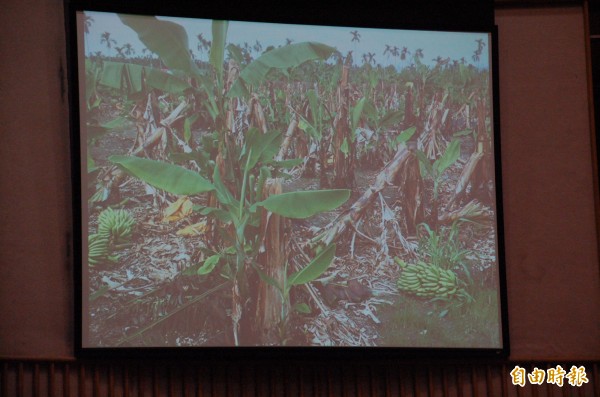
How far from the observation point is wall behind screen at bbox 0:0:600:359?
11.0 ft

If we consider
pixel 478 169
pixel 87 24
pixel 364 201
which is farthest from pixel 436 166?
pixel 87 24

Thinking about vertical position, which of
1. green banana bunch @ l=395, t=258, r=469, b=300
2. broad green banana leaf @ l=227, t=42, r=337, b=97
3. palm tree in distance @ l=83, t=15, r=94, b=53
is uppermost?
palm tree in distance @ l=83, t=15, r=94, b=53

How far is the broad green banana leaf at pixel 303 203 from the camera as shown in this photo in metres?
3.48

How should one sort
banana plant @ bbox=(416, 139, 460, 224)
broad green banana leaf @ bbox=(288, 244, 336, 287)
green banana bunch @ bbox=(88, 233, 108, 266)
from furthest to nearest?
banana plant @ bbox=(416, 139, 460, 224) → broad green banana leaf @ bbox=(288, 244, 336, 287) → green banana bunch @ bbox=(88, 233, 108, 266)

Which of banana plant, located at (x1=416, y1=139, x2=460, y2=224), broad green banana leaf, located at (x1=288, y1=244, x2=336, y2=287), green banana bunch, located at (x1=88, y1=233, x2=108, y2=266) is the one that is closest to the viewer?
green banana bunch, located at (x1=88, y1=233, x2=108, y2=266)

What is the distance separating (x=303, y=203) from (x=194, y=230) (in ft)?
1.75

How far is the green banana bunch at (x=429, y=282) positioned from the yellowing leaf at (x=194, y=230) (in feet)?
3.09

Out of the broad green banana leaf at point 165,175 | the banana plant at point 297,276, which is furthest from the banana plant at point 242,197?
the banana plant at point 297,276

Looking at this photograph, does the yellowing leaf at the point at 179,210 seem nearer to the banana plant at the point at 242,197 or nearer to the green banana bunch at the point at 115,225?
the banana plant at the point at 242,197

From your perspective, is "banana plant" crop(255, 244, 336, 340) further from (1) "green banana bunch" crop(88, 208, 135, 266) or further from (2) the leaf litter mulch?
(1) "green banana bunch" crop(88, 208, 135, 266)

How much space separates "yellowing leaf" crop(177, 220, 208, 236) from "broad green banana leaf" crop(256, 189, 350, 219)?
28 cm

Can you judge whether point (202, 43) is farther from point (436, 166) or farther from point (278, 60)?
point (436, 166)

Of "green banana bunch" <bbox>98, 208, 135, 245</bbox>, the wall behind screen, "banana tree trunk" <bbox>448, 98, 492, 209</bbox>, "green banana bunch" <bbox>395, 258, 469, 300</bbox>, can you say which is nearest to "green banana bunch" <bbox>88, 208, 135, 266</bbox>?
"green banana bunch" <bbox>98, 208, 135, 245</bbox>

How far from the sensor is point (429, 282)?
3.53m
